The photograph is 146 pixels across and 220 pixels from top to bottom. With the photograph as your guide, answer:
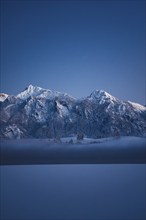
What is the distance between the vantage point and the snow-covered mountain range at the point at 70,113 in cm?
4480

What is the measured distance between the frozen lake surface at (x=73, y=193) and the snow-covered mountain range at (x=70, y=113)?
33122mm

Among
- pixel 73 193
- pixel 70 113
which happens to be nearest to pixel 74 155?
pixel 73 193

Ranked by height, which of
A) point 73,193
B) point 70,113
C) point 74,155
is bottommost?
point 73,193

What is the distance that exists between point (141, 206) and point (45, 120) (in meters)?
49.3

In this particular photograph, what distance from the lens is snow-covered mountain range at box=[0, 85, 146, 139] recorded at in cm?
4480

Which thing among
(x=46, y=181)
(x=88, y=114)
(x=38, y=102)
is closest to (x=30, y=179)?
(x=46, y=181)

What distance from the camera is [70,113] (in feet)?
181

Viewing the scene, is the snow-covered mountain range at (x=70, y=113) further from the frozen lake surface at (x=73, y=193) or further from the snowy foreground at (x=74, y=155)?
the frozen lake surface at (x=73, y=193)

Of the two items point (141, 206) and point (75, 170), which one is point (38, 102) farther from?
point (141, 206)

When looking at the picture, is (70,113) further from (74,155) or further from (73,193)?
(73,193)

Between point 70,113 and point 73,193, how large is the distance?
48134 millimetres

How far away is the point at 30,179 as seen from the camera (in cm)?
832

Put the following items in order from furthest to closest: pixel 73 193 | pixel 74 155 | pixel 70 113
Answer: pixel 70 113 < pixel 74 155 < pixel 73 193

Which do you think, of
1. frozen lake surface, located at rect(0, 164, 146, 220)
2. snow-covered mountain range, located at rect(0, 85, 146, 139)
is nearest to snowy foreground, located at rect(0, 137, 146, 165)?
frozen lake surface, located at rect(0, 164, 146, 220)
